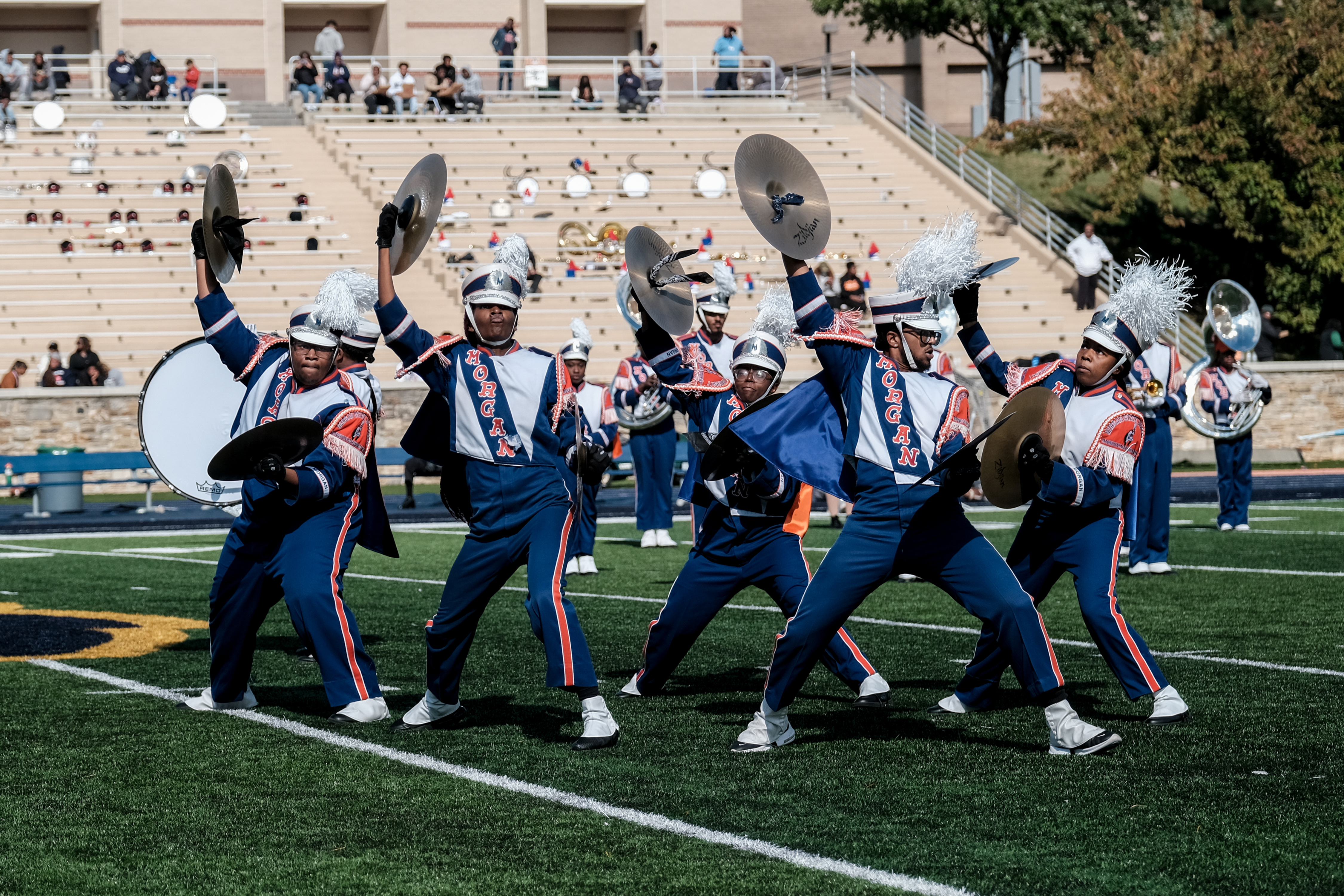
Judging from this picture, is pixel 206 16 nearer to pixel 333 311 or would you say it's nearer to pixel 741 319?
pixel 741 319

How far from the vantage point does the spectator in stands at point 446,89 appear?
34000 millimetres

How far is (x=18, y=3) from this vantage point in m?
37.8

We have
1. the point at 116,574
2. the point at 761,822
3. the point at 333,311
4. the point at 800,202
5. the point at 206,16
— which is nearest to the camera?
the point at 761,822

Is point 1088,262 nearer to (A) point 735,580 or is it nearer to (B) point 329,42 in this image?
(B) point 329,42

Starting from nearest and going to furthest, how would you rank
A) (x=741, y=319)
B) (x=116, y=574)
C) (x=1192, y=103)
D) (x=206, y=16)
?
(x=116, y=574), (x=741, y=319), (x=1192, y=103), (x=206, y=16)

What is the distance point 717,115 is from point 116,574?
24333mm

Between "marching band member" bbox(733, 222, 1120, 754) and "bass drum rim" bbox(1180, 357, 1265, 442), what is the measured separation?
9.01m

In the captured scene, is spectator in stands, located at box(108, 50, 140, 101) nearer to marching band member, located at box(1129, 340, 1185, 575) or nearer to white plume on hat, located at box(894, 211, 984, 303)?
marching band member, located at box(1129, 340, 1185, 575)

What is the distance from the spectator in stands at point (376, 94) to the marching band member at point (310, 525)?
89.9 ft

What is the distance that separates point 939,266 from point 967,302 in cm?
28

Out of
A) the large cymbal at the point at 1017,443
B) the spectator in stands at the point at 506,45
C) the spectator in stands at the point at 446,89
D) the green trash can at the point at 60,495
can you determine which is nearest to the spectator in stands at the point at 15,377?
the green trash can at the point at 60,495

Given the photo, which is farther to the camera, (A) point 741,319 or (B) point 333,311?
(A) point 741,319

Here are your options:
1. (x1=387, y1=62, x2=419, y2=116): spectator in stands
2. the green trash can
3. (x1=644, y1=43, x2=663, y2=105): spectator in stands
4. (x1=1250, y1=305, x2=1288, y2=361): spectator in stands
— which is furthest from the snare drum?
(x1=644, y1=43, x2=663, y2=105): spectator in stands

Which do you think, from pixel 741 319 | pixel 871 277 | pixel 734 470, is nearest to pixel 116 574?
pixel 734 470
